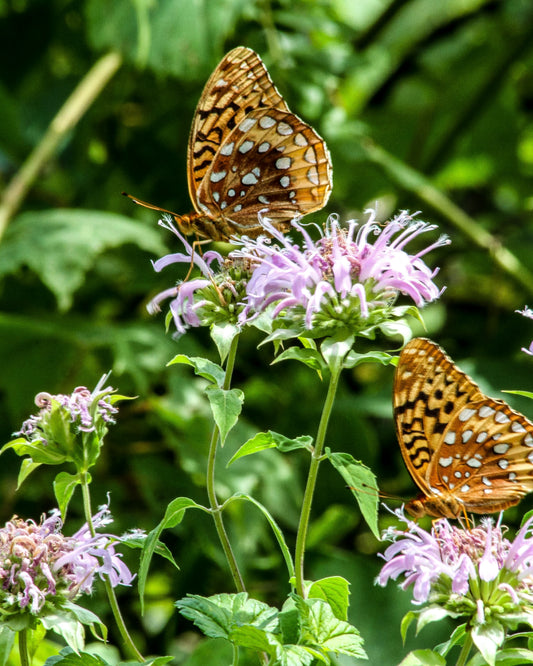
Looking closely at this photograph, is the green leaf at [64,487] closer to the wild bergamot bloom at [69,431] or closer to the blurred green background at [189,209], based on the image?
the wild bergamot bloom at [69,431]

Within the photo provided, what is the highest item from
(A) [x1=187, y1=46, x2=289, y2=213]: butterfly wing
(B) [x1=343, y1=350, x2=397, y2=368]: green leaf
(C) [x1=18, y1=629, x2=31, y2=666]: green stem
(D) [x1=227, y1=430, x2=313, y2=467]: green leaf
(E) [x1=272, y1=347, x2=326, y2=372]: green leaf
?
(A) [x1=187, y1=46, x2=289, y2=213]: butterfly wing

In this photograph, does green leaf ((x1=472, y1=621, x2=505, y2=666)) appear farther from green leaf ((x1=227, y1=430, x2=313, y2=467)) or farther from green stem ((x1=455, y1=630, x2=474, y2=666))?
green leaf ((x1=227, y1=430, x2=313, y2=467))

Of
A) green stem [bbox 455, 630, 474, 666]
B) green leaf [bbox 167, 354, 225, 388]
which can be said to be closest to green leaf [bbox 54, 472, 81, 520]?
green leaf [bbox 167, 354, 225, 388]

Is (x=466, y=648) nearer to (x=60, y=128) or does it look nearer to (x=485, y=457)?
(x=485, y=457)

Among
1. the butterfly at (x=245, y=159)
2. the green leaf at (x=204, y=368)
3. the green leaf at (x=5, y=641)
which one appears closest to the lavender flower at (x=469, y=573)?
the green leaf at (x=204, y=368)

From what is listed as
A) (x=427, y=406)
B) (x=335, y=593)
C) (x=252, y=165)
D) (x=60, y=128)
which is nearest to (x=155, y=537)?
(x=335, y=593)

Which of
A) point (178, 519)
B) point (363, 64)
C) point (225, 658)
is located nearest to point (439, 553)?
point (178, 519)
